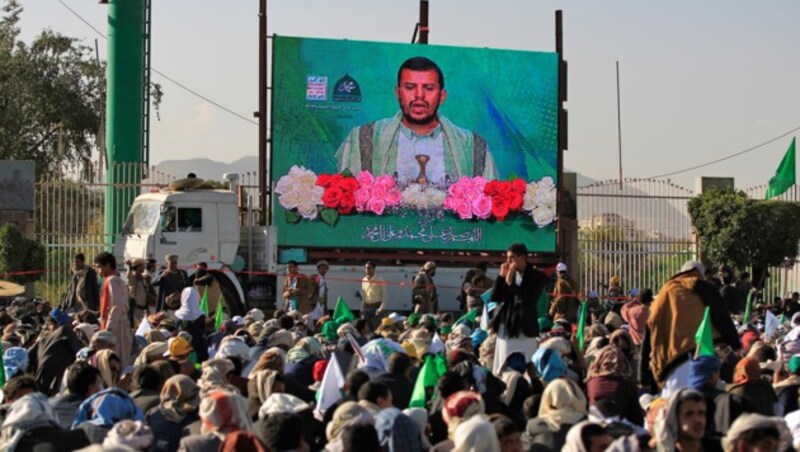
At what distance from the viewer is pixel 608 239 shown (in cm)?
3378

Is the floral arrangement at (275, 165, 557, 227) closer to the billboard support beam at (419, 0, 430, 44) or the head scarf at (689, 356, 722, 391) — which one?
the billboard support beam at (419, 0, 430, 44)

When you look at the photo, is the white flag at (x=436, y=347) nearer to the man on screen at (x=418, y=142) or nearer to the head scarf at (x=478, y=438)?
the head scarf at (x=478, y=438)

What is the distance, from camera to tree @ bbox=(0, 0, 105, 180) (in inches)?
1869

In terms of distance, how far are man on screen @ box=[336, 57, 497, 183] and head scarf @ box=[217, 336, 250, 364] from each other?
54.8 ft

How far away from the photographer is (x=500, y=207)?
3067cm

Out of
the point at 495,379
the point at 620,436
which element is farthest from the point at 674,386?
the point at 620,436

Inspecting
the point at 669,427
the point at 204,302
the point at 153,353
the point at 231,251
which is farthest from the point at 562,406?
the point at 231,251

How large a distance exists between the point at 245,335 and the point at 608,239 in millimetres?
19593

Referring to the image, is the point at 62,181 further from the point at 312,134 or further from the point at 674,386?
the point at 674,386

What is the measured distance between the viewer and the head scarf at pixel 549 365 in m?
12.0

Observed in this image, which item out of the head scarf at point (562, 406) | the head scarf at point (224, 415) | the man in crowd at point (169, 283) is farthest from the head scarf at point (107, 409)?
the man in crowd at point (169, 283)

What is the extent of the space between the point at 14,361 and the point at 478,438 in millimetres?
6614

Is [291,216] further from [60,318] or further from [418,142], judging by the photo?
Answer: [60,318]

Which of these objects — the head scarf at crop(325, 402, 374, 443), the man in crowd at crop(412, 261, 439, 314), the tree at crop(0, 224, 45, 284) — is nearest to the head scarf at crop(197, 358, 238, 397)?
the head scarf at crop(325, 402, 374, 443)
